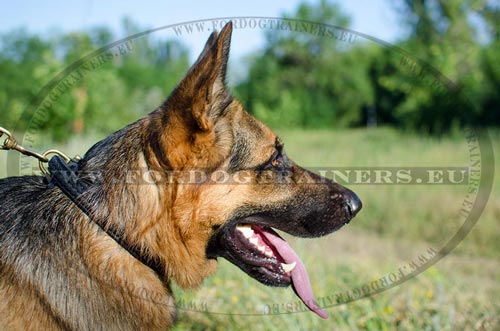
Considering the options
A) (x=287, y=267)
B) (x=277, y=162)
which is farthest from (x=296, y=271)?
(x=277, y=162)

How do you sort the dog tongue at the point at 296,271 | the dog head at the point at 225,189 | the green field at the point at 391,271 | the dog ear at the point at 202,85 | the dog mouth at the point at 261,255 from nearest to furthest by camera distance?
the dog ear at the point at 202,85 → the dog head at the point at 225,189 → the dog mouth at the point at 261,255 → the dog tongue at the point at 296,271 → the green field at the point at 391,271

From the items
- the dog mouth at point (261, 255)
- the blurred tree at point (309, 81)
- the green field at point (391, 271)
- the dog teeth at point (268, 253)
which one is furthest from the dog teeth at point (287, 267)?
the blurred tree at point (309, 81)

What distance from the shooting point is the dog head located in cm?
286

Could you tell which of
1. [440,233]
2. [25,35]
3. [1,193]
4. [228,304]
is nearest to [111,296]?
[1,193]

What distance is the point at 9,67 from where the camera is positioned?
110ft

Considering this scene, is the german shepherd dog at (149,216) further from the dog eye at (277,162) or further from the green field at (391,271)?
the green field at (391,271)

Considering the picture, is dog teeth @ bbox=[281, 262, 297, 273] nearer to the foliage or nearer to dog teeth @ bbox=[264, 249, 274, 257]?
dog teeth @ bbox=[264, 249, 274, 257]

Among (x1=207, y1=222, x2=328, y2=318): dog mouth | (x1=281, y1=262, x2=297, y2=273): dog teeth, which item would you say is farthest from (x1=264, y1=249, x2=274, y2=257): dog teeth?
(x1=281, y1=262, x2=297, y2=273): dog teeth

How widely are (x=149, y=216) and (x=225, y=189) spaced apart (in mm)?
559

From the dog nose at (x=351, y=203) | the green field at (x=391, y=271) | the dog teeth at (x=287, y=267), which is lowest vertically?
the green field at (x=391, y=271)

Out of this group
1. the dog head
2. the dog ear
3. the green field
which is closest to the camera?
the dog ear

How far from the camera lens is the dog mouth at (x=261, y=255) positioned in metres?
3.25

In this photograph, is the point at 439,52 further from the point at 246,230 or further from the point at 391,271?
the point at 246,230

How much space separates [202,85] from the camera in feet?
8.87
